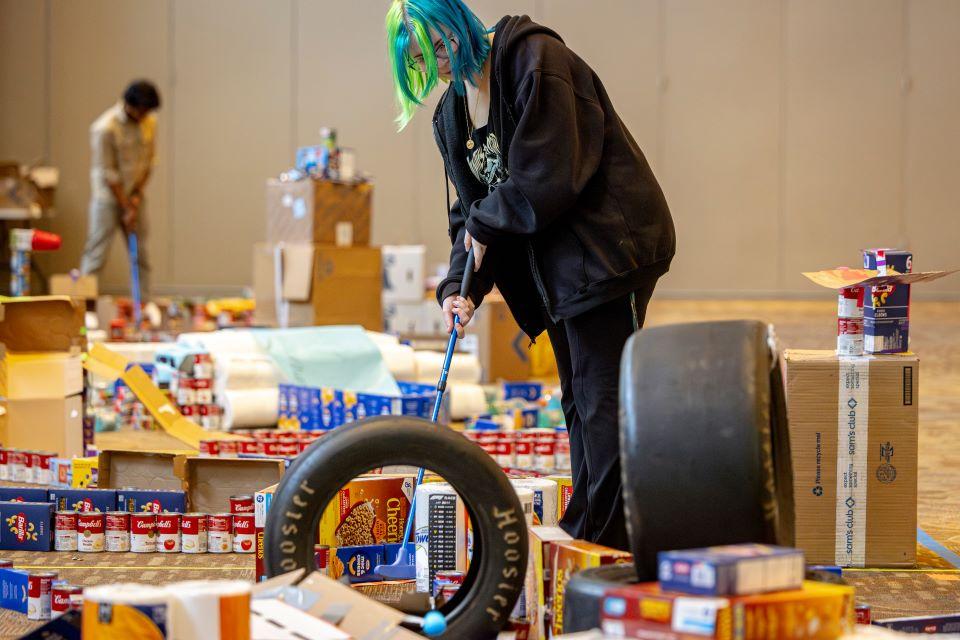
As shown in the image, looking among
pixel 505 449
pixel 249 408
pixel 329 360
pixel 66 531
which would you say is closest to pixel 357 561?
pixel 66 531

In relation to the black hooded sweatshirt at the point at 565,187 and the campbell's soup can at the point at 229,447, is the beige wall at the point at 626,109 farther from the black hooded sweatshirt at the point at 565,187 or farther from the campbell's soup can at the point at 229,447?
the black hooded sweatshirt at the point at 565,187

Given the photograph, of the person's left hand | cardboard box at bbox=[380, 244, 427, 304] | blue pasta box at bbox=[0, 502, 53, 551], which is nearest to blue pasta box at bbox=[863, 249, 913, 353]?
the person's left hand

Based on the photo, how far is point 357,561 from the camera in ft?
9.80

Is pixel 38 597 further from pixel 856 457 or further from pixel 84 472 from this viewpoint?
pixel 856 457

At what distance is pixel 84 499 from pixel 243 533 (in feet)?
1.75

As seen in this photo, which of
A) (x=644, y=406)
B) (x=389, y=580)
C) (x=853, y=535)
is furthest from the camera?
(x=853, y=535)

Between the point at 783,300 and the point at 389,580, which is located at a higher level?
the point at 783,300

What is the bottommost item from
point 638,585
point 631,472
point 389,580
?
point 389,580

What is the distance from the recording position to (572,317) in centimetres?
270

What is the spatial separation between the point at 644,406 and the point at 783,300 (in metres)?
11.4

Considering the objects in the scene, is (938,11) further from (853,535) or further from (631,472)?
(631,472)

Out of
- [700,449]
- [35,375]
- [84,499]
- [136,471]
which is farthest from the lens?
[35,375]

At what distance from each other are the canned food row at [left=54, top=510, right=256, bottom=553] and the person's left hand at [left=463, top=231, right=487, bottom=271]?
111 cm

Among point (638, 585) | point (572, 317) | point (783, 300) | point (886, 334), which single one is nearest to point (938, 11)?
point (783, 300)
